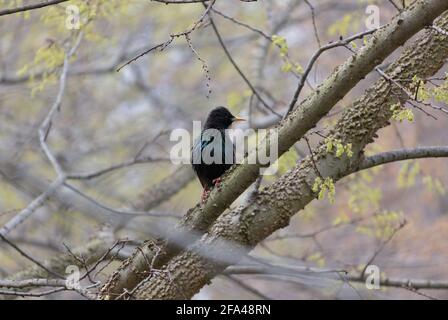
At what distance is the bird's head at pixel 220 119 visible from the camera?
5.66 metres

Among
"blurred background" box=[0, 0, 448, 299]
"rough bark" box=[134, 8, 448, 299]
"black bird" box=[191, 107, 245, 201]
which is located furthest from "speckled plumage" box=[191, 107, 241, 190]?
"rough bark" box=[134, 8, 448, 299]

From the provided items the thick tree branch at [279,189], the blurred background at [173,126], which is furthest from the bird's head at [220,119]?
the thick tree branch at [279,189]

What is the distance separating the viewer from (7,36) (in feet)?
33.3

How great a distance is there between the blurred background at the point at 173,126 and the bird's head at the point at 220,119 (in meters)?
0.57

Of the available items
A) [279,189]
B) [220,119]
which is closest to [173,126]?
[220,119]

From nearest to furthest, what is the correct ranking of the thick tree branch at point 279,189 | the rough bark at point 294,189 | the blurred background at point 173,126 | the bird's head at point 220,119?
1. the thick tree branch at point 279,189
2. the rough bark at point 294,189
3. the bird's head at point 220,119
4. the blurred background at point 173,126

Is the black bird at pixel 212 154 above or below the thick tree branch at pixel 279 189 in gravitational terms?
above

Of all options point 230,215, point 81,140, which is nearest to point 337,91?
point 230,215

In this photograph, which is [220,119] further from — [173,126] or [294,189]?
[173,126]

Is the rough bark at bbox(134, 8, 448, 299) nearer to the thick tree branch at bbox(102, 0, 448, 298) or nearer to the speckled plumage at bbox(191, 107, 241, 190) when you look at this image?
the thick tree branch at bbox(102, 0, 448, 298)

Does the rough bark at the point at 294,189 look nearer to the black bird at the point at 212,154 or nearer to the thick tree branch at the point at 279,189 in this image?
the thick tree branch at the point at 279,189

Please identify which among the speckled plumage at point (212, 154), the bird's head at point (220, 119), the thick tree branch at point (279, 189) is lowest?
the thick tree branch at point (279, 189)

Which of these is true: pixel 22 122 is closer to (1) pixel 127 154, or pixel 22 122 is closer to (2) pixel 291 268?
(1) pixel 127 154

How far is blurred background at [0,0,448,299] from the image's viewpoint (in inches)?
269
